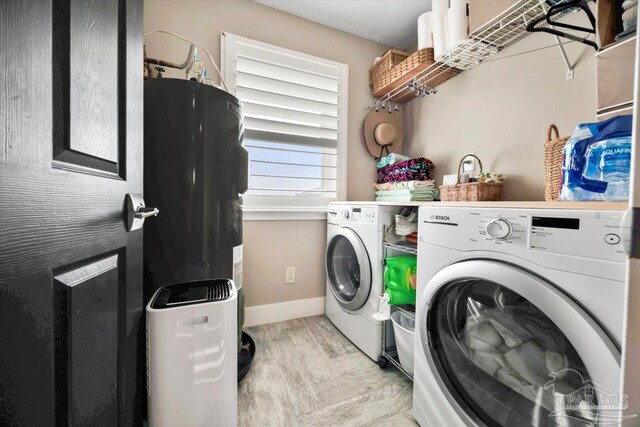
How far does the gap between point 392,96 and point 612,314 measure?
1.88 m

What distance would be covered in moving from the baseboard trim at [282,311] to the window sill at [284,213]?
0.63 metres

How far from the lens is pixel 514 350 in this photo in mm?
734

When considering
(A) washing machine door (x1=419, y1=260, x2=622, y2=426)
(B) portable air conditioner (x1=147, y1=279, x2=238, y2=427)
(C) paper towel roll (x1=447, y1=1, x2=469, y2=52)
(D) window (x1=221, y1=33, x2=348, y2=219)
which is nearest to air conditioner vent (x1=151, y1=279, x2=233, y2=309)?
(B) portable air conditioner (x1=147, y1=279, x2=238, y2=427)

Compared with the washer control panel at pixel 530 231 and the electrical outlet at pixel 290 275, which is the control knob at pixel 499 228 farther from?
the electrical outlet at pixel 290 275

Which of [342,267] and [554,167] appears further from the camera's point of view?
[342,267]

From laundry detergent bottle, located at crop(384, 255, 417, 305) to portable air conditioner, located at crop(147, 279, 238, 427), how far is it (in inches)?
30.1

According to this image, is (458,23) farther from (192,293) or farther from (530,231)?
(192,293)

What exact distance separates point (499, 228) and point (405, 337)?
0.69 metres

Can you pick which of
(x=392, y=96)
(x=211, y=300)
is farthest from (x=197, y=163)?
(x=392, y=96)

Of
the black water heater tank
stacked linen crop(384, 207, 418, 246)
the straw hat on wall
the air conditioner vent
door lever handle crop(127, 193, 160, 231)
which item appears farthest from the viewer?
the straw hat on wall

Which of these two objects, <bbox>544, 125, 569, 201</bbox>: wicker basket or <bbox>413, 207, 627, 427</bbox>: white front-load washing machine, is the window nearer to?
<bbox>413, 207, 627, 427</bbox>: white front-load washing machine

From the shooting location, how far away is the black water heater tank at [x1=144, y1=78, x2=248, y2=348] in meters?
0.93

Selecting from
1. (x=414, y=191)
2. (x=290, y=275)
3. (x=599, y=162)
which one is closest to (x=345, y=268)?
(x=290, y=275)

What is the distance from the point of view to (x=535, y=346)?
68 cm
